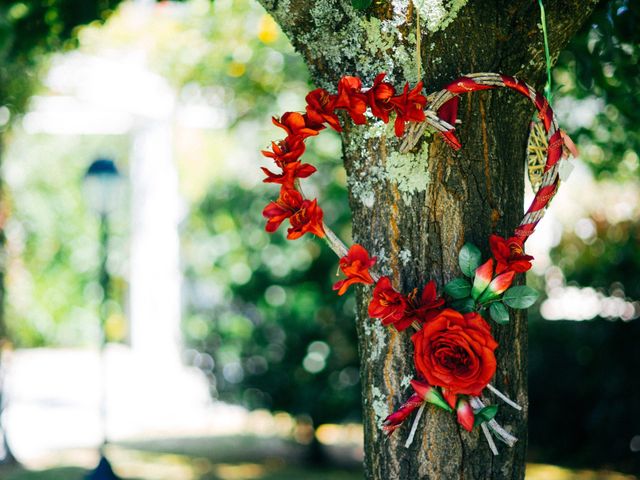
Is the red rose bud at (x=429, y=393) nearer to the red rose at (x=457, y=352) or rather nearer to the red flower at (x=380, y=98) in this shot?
the red rose at (x=457, y=352)

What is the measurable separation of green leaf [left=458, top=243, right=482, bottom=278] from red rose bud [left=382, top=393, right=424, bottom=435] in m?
0.30

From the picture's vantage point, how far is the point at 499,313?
1.77 m

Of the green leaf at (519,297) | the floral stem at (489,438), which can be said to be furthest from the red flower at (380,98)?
the floral stem at (489,438)

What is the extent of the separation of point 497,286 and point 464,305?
0.08 metres

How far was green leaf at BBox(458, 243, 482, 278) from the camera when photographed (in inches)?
71.1

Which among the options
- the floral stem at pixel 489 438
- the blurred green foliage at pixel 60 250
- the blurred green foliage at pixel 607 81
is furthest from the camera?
the blurred green foliage at pixel 60 250

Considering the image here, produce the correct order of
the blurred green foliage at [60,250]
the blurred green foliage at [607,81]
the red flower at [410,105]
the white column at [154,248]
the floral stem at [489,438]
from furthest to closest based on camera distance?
the blurred green foliage at [60,250]
the white column at [154,248]
the blurred green foliage at [607,81]
the floral stem at [489,438]
the red flower at [410,105]

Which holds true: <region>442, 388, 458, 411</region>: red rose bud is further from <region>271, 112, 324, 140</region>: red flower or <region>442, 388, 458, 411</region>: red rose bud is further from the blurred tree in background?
the blurred tree in background

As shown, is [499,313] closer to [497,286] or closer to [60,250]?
[497,286]

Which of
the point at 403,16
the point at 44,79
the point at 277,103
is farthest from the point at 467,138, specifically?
the point at 44,79

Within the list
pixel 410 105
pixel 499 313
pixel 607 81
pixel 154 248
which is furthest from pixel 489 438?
pixel 154 248

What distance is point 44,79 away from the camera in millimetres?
8539

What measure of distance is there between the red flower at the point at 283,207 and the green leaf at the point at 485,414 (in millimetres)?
599

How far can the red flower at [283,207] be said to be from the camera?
1.83 m
